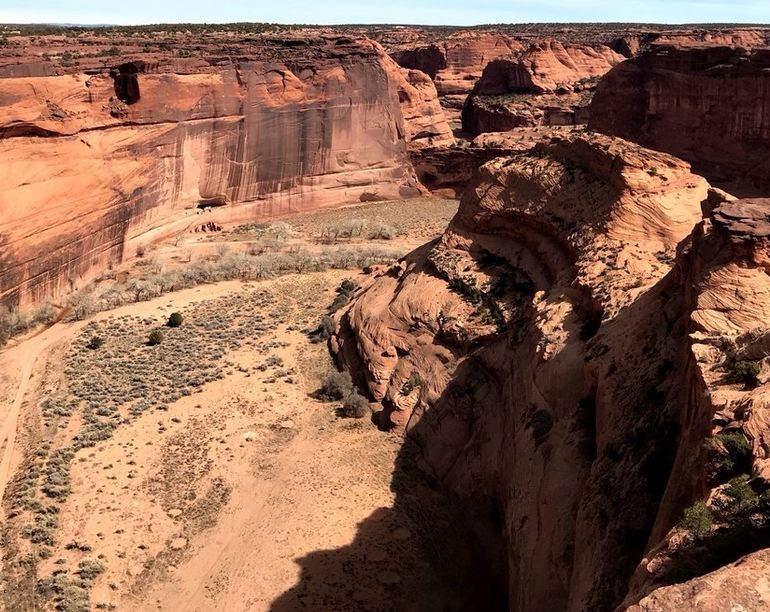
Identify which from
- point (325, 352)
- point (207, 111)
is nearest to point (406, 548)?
point (325, 352)

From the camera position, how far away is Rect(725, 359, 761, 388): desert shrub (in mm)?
10727

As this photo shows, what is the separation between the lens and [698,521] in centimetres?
858

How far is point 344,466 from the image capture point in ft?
70.7

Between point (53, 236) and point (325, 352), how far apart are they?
14301 millimetres

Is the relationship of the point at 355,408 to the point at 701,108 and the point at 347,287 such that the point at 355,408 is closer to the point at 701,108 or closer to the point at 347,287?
the point at 347,287

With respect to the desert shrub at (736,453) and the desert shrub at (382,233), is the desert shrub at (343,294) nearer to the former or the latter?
the desert shrub at (382,233)

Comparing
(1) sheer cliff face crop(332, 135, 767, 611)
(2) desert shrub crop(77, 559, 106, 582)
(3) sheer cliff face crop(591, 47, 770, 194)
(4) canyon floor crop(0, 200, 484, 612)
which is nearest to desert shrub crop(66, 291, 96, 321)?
(4) canyon floor crop(0, 200, 484, 612)

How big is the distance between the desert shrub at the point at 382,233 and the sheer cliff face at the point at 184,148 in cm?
660

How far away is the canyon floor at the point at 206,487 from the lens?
1739 cm

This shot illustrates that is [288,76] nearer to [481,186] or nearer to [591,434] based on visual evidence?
[481,186]

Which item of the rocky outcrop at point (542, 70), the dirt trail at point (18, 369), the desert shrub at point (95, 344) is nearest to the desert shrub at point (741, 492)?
the dirt trail at point (18, 369)

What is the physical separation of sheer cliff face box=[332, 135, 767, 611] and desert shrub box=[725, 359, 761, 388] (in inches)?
15.2

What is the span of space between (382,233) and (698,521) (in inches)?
1444

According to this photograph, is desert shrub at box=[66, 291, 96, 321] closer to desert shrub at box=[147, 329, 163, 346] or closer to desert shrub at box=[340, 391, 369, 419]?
desert shrub at box=[147, 329, 163, 346]
